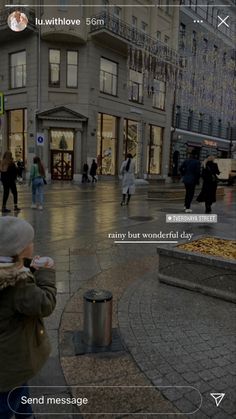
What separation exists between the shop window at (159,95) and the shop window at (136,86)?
6.36ft

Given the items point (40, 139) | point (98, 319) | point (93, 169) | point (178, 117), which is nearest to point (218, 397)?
point (98, 319)

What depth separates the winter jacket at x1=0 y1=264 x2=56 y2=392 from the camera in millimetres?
1637

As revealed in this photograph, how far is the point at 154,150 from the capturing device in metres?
33.4

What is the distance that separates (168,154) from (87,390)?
33643mm

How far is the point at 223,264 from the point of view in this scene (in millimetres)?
3855

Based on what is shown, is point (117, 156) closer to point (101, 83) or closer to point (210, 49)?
Result: point (101, 83)

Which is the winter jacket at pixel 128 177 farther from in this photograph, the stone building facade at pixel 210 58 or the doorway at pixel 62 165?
the doorway at pixel 62 165

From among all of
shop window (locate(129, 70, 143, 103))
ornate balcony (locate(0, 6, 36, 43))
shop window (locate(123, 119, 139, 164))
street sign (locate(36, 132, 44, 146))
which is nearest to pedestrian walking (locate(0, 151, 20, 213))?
street sign (locate(36, 132, 44, 146))

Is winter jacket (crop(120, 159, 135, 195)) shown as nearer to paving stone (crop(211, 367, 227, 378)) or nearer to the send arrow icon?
paving stone (crop(211, 367, 227, 378))

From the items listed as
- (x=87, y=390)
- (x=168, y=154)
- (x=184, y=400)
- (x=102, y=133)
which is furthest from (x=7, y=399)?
(x=168, y=154)

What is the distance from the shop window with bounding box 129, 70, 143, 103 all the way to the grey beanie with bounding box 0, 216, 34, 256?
29.0 metres

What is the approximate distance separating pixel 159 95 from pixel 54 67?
1093 cm

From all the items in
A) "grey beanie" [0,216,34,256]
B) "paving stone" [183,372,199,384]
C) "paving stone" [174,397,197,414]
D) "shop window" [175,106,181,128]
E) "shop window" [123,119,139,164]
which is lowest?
"paving stone" [174,397,197,414]

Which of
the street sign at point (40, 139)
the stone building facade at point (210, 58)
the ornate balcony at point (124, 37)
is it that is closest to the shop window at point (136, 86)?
the ornate balcony at point (124, 37)
